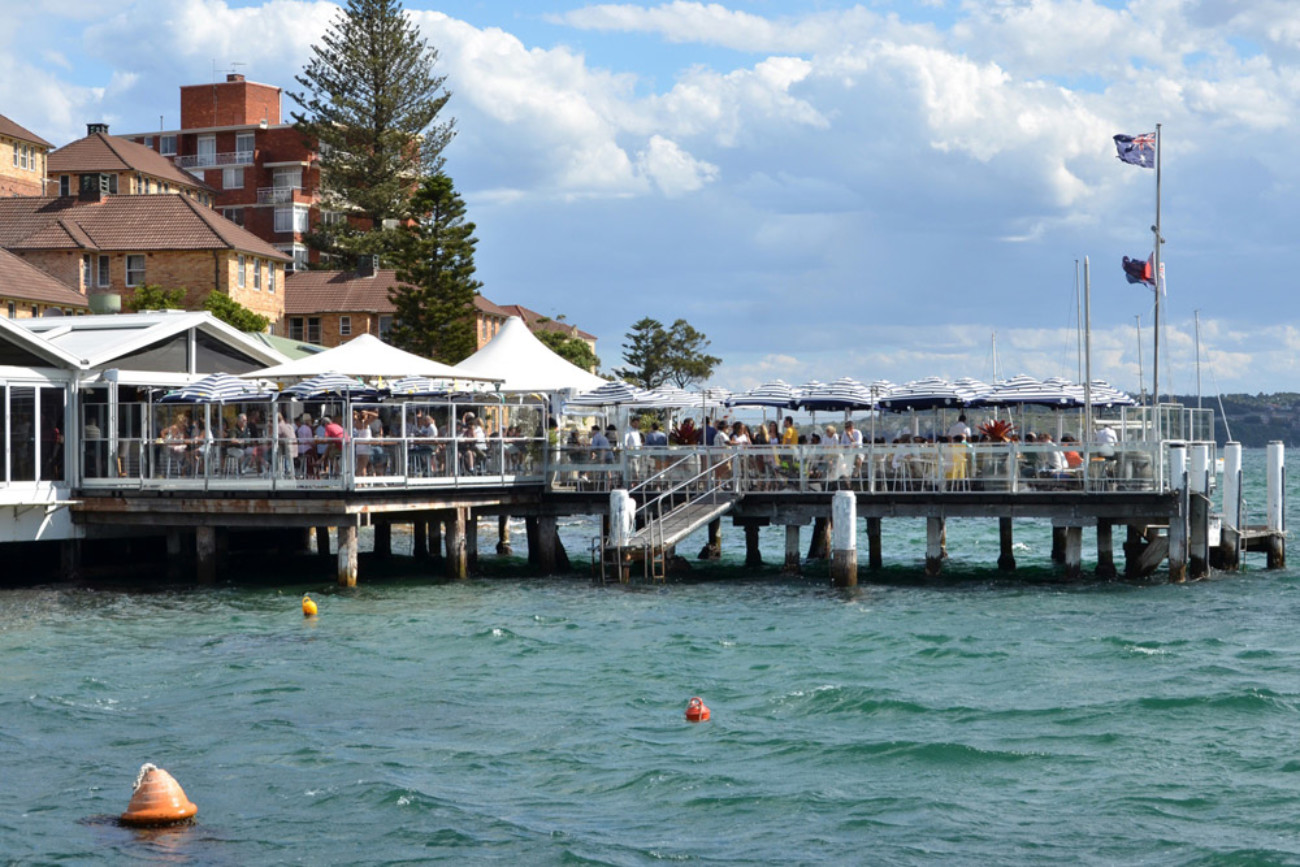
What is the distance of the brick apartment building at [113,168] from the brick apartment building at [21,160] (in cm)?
98

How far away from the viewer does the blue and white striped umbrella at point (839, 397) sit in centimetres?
3694

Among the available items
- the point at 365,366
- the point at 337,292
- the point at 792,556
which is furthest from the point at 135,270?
the point at 792,556

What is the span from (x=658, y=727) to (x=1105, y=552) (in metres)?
17.1

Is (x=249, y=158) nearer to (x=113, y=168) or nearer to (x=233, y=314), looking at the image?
(x=113, y=168)

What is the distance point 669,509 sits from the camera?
111 ft

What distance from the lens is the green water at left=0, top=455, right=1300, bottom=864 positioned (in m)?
15.0

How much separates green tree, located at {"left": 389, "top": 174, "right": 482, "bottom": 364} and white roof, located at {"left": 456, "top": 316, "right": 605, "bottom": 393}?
2308 cm

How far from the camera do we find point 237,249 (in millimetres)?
71875

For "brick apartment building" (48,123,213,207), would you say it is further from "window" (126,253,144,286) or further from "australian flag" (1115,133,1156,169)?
"australian flag" (1115,133,1156,169)

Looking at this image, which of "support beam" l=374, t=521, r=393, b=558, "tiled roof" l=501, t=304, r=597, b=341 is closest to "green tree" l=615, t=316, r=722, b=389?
"tiled roof" l=501, t=304, r=597, b=341

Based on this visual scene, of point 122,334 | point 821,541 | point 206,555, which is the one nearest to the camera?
point 206,555

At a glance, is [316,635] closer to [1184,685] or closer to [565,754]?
[565,754]

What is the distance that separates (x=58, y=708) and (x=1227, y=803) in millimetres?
13903

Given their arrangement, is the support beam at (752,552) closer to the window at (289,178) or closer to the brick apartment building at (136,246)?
the brick apartment building at (136,246)
